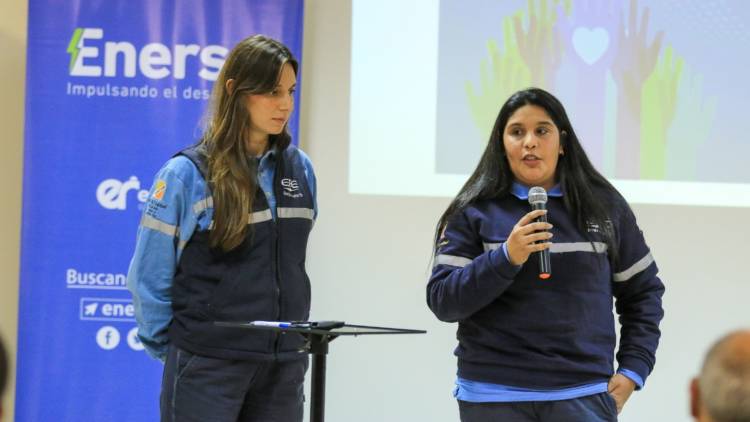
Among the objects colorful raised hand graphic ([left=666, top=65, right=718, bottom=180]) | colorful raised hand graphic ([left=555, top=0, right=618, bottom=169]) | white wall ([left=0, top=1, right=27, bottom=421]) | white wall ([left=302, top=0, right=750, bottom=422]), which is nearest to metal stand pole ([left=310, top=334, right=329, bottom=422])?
white wall ([left=302, top=0, right=750, bottom=422])

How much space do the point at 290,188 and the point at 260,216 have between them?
0.14 metres

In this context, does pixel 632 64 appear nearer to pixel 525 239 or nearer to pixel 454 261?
pixel 454 261

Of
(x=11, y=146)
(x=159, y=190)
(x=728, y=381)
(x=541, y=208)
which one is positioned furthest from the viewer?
(x=11, y=146)

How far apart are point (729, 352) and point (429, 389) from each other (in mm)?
3277

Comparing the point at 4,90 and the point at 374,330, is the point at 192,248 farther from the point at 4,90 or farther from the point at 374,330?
the point at 4,90

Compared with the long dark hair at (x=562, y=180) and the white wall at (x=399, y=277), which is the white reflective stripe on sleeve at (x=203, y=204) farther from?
the white wall at (x=399, y=277)

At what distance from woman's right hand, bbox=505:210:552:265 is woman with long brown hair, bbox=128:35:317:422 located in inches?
25.7

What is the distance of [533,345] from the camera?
2.29m

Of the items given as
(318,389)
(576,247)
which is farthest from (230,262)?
(576,247)

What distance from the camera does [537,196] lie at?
7.51ft

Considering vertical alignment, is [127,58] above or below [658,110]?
above

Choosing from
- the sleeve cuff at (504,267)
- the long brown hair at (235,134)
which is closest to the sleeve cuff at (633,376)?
the sleeve cuff at (504,267)

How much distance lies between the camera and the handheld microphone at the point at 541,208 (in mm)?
2182

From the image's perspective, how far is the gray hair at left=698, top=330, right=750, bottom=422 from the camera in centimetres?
117
